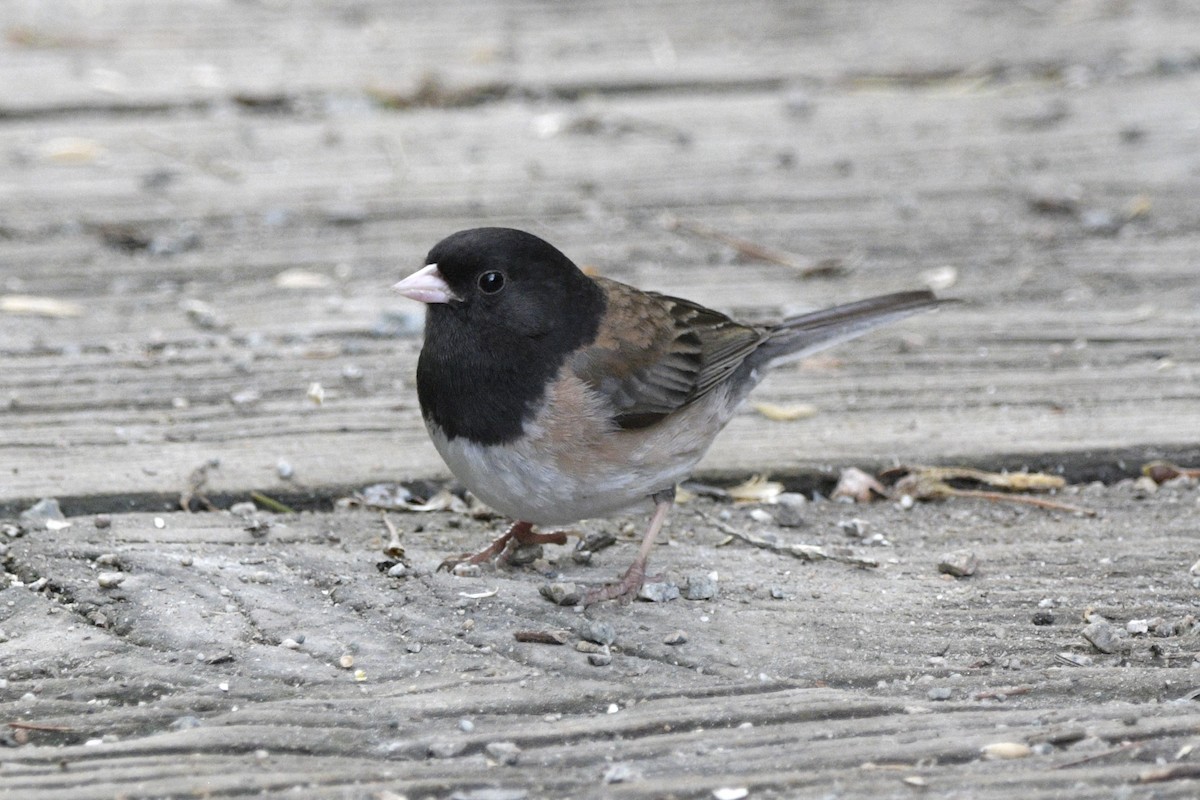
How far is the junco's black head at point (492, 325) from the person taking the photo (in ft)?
9.08

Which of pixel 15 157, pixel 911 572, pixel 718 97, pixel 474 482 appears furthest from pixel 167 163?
pixel 911 572

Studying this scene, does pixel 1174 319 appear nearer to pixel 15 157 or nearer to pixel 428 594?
pixel 428 594

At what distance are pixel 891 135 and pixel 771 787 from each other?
301 cm

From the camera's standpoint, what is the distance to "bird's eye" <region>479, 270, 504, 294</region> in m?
2.88

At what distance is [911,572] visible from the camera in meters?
2.53

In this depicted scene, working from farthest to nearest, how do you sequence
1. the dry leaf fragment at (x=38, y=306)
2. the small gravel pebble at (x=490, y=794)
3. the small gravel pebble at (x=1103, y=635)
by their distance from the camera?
the dry leaf fragment at (x=38, y=306) < the small gravel pebble at (x=1103, y=635) < the small gravel pebble at (x=490, y=794)

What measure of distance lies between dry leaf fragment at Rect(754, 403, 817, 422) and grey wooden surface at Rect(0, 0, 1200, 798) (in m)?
0.05

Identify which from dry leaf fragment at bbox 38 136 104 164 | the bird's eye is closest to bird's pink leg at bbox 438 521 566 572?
the bird's eye

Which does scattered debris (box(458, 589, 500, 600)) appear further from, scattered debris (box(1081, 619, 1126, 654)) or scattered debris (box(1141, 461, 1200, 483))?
scattered debris (box(1141, 461, 1200, 483))

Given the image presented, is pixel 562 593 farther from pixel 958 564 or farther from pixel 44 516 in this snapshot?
pixel 44 516

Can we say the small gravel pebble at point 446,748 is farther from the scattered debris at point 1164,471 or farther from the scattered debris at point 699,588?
the scattered debris at point 1164,471

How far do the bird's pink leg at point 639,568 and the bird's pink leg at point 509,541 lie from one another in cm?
19

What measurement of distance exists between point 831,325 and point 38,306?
6.01 ft

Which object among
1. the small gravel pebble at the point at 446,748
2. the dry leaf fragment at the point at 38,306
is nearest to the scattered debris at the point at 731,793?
the small gravel pebble at the point at 446,748
